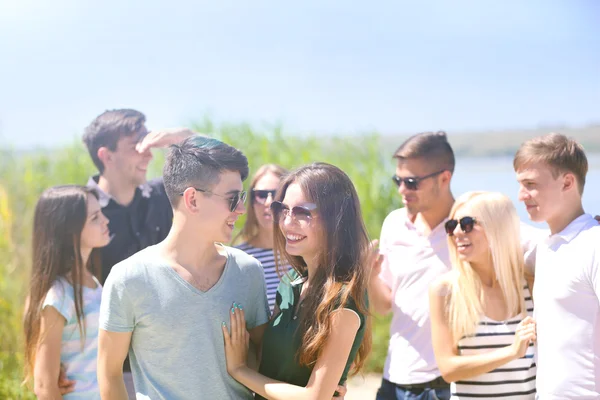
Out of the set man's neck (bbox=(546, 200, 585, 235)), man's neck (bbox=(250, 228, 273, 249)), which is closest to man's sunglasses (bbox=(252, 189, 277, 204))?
man's neck (bbox=(250, 228, 273, 249))

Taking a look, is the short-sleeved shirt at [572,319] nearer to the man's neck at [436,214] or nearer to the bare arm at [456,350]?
the bare arm at [456,350]

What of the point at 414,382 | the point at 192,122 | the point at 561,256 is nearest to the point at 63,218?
the point at 414,382

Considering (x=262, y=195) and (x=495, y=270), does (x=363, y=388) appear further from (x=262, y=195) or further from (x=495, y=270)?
(x=495, y=270)

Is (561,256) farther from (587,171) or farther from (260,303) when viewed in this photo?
(260,303)

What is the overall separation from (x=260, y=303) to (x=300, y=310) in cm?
19

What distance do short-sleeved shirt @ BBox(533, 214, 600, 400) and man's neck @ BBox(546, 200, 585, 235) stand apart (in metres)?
0.09

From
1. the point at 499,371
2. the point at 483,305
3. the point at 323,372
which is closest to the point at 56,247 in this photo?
the point at 323,372

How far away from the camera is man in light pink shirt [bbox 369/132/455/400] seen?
3562 millimetres

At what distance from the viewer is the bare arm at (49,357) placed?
3072 millimetres

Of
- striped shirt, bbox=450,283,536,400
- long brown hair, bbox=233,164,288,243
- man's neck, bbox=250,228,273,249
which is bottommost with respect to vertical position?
striped shirt, bbox=450,283,536,400

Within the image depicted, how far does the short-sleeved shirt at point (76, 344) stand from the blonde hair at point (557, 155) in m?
2.19

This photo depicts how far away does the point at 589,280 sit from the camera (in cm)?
272

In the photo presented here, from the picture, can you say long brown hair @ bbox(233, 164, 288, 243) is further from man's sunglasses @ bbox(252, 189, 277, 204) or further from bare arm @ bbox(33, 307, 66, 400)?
bare arm @ bbox(33, 307, 66, 400)

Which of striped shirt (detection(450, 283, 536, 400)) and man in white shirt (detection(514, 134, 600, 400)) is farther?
striped shirt (detection(450, 283, 536, 400))
